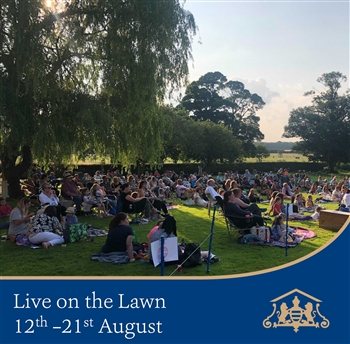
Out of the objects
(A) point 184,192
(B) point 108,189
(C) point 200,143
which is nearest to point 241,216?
(B) point 108,189

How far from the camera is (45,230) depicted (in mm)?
7559

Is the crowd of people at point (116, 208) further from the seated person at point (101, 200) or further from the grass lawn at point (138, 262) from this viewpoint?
the grass lawn at point (138, 262)

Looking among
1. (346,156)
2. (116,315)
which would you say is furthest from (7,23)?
(346,156)

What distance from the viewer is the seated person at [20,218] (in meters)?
7.66

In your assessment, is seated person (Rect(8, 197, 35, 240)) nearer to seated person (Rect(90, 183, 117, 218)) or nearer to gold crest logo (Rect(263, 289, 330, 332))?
seated person (Rect(90, 183, 117, 218))

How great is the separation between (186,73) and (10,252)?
7.80 metres

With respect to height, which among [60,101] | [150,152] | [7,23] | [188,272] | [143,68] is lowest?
[188,272]

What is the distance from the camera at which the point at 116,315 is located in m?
4.18

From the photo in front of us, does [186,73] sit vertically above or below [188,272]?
above

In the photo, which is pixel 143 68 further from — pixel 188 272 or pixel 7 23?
pixel 188 272

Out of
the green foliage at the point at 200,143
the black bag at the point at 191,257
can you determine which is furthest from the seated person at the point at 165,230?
the green foliage at the point at 200,143

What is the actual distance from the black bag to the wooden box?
5.13 m

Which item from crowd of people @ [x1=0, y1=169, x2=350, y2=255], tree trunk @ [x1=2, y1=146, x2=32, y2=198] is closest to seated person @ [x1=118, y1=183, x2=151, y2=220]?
crowd of people @ [x1=0, y1=169, x2=350, y2=255]

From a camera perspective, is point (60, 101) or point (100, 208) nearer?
point (60, 101)
